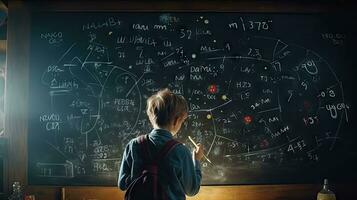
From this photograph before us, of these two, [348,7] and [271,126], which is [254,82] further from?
[348,7]

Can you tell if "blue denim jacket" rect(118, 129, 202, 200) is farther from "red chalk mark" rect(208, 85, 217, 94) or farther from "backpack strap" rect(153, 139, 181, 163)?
"red chalk mark" rect(208, 85, 217, 94)

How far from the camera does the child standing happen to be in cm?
283

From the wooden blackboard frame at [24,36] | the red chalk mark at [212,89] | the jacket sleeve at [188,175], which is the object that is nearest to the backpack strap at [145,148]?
the jacket sleeve at [188,175]

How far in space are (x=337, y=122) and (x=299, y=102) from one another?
0.45 meters

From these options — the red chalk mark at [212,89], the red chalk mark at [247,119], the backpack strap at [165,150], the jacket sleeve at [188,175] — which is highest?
the red chalk mark at [212,89]

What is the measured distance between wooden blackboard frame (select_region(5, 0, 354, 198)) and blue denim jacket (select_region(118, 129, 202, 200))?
4.15 ft

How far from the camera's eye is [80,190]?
3.95 metres

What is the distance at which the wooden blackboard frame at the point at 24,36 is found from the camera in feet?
13.0

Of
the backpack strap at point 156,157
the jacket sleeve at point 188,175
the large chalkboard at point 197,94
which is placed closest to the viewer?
the backpack strap at point 156,157

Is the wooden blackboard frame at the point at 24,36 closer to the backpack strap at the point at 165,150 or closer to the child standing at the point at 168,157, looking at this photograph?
the child standing at the point at 168,157

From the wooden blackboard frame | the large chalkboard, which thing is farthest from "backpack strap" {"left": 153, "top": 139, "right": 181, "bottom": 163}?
the wooden blackboard frame

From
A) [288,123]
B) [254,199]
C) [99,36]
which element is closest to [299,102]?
[288,123]

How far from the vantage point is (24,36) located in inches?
158

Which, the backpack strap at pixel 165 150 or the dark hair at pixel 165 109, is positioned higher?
the dark hair at pixel 165 109
